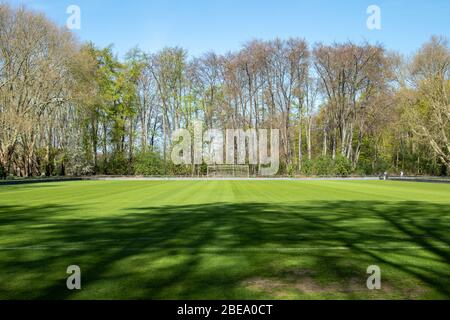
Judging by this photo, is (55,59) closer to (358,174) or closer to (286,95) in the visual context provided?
(286,95)

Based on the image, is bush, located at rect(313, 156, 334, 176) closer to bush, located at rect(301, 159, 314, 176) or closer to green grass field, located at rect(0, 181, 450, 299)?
bush, located at rect(301, 159, 314, 176)

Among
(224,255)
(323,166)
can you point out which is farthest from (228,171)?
(224,255)

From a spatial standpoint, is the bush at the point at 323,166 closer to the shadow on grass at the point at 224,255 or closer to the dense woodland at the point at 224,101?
the dense woodland at the point at 224,101

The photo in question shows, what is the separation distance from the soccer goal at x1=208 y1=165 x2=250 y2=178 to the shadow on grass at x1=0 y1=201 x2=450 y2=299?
4076cm

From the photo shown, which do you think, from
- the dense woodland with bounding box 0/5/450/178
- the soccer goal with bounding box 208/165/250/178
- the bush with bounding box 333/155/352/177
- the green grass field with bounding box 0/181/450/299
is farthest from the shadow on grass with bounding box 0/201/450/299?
the soccer goal with bounding box 208/165/250/178

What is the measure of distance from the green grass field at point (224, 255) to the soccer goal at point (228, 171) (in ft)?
133

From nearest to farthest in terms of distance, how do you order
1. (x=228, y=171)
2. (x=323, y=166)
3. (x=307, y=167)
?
(x=323, y=166)
(x=307, y=167)
(x=228, y=171)

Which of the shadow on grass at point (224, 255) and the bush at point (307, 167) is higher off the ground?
the bush at point (307, 167)

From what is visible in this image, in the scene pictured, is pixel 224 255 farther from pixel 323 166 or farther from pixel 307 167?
pixel 307 167

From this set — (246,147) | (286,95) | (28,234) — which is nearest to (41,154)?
(246,147)

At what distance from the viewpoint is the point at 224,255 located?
698 centimetres

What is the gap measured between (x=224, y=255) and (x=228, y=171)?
4665 centimetres

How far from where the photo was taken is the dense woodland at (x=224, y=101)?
4481 cm

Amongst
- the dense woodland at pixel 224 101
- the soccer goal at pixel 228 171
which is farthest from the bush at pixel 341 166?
the soccer goal at pixel 228 171
